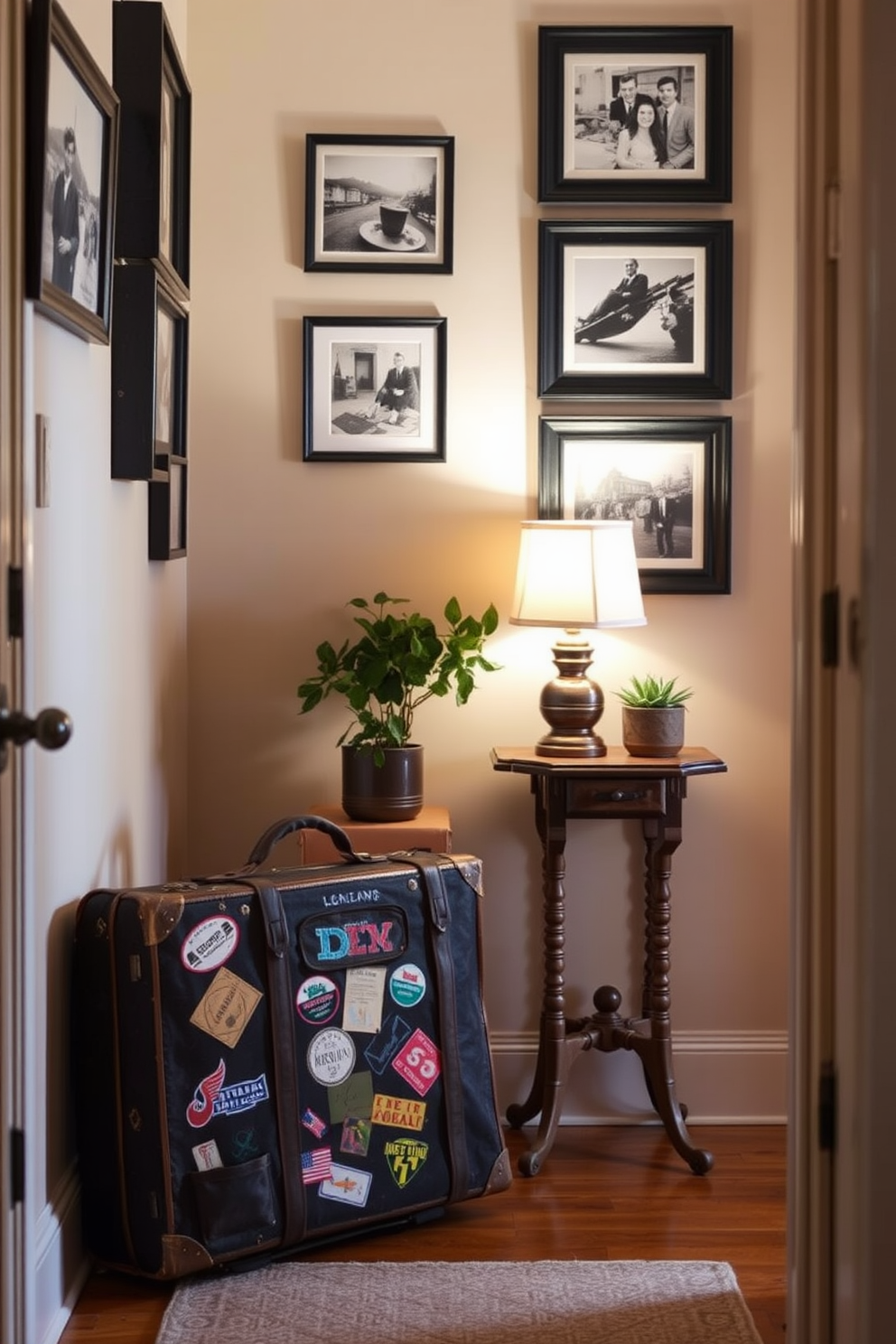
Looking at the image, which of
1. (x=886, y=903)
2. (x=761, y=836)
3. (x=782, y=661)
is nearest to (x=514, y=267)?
(x=782, y=661)

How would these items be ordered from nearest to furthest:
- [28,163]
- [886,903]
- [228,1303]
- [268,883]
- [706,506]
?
1. [886,903]
2. [28,163]
3. [228,1303]
4. [268,883]
5. [706,506]

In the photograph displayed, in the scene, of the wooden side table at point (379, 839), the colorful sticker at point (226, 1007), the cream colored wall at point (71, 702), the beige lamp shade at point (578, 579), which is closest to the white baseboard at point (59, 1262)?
the cream colored wall at point (71, 702)

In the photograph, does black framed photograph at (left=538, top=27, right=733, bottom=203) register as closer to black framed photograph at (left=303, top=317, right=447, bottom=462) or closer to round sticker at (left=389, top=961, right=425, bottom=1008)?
black framed photograph at (left=303, top=317, right=447, bottom=462)

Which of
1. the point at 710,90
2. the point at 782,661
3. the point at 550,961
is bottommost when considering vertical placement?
the point at 550,961

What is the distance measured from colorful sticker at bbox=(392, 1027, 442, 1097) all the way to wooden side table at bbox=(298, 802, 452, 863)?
45 centimetres

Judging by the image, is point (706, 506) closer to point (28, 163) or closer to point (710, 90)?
point (710, 90)

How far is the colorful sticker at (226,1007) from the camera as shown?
276cm

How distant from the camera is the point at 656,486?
3699mm

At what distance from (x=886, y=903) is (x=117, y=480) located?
68.3 inches

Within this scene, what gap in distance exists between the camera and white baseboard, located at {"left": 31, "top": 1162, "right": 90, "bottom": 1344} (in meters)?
2.46

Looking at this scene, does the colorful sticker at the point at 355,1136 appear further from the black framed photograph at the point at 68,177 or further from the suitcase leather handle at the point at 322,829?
the black framed photograph at the point at 68,177

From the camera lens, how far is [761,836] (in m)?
3.75

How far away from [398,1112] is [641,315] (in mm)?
1917

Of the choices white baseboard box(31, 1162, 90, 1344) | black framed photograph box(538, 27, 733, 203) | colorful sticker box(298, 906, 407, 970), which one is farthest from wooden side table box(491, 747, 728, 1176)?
black framed photograph box(538, 27, 733, 203)
